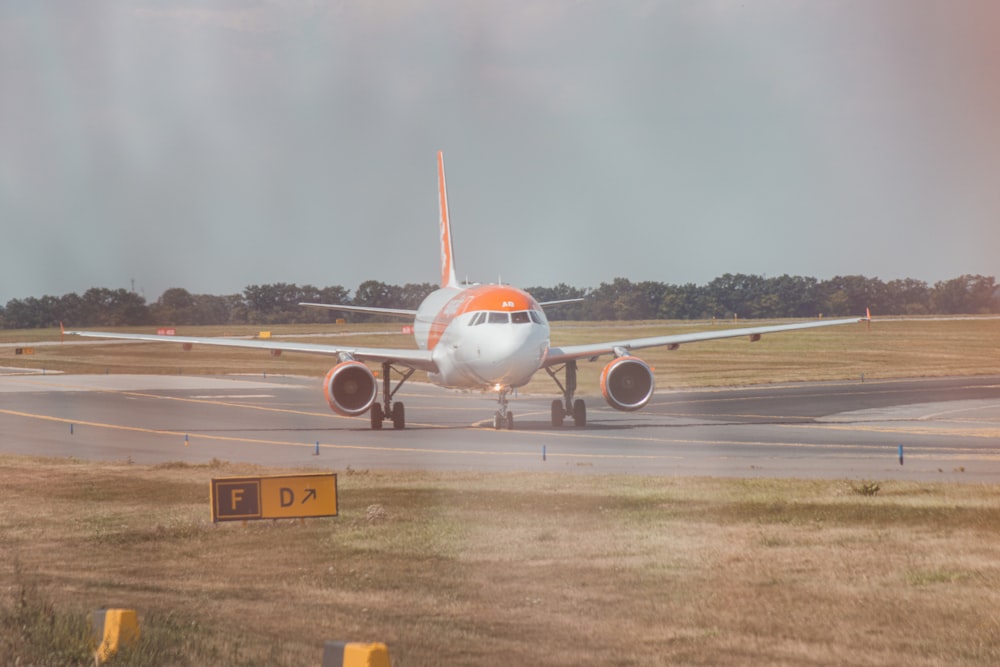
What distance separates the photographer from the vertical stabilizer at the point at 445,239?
61.3 m

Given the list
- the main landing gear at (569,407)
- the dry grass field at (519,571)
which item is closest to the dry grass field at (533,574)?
the dry grass field at (519,571)

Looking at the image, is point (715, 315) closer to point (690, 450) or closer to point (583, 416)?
point (583, 416)

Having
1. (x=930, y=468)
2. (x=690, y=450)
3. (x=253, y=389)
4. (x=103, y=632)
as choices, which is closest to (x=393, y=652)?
(x=103, y=632)

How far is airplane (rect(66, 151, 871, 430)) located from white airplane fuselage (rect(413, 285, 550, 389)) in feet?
0.12

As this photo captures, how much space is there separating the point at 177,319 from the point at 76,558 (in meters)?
82.4

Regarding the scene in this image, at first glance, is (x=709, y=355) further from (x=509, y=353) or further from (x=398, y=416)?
(x=509, y=353)

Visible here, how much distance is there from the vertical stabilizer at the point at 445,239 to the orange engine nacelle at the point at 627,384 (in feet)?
48.9

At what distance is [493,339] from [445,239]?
62.6 feet

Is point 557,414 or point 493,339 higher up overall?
point 493,339

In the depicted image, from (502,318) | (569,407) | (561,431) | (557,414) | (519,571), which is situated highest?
(502,318)

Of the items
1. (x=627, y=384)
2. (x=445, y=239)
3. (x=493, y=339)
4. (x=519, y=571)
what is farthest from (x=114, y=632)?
(x=445, y=239)

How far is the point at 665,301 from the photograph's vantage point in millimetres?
136875

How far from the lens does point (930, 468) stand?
3397cm

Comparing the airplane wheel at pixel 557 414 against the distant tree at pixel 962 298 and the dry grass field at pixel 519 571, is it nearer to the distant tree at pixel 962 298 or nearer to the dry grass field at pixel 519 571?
the dry grass field at pixel 519 571
